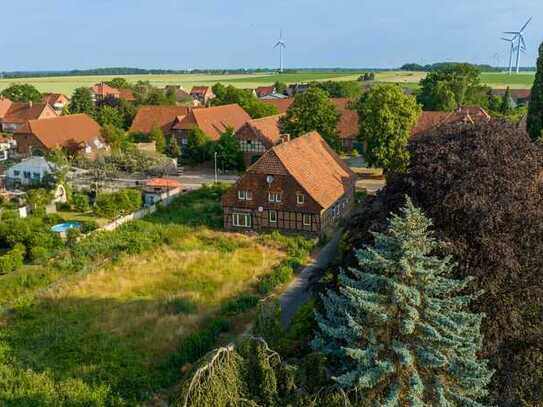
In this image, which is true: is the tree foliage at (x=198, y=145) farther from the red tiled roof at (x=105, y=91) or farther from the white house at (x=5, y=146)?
the red tiled roof at (x=105, y=91)

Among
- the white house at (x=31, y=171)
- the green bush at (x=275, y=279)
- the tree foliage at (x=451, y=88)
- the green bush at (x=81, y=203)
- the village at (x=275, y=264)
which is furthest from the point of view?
the tree foliage at (x=451, y=88)

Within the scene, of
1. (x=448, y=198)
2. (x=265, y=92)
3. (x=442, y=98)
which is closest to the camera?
(x=448, y=198)

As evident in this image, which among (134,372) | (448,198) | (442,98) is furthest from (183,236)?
(442,98)

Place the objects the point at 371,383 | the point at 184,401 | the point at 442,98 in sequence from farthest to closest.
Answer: the point at 442,98, the point at 371,383, the point at 184,401

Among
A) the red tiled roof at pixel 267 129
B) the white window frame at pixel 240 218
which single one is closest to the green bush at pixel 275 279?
the white window frame at pixel 240 218

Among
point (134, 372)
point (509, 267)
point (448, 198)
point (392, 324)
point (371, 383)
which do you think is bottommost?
point (134, 372)

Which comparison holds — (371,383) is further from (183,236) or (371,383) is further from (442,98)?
(442,98)

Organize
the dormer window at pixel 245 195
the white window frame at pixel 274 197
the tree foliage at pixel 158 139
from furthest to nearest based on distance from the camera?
the tree foliage at pixel 158 139 < the dormer window at pixel 245 195 < the white window frame at pixel 274 197
